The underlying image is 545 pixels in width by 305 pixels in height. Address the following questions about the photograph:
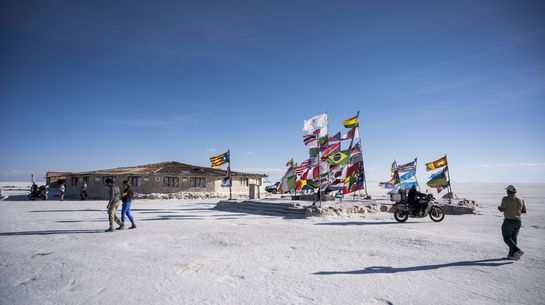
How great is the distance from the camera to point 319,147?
66.4 feet

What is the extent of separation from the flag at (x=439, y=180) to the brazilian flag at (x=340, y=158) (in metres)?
8.61

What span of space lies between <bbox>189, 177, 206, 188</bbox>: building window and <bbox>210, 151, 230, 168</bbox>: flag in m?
11.9

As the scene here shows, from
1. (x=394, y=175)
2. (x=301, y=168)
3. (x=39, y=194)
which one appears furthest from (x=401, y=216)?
(x=39, y=194)

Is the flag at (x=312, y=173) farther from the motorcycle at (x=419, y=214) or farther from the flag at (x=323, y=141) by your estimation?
the motorcycle at (x=419, y=214)

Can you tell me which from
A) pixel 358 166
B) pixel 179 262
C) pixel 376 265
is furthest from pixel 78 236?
pixel 358 166

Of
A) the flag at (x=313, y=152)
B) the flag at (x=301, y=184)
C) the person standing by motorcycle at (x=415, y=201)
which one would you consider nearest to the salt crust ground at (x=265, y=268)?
the person standing by motorcycle at (x=415, y=201)

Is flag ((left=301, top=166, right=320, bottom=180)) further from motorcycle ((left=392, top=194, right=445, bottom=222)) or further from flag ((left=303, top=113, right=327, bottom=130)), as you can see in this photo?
motorcycle ((left=392, top=194, right=445, bottom=222))

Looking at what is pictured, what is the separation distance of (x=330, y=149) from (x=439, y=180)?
1057cm

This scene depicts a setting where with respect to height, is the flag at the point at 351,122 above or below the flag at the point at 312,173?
above

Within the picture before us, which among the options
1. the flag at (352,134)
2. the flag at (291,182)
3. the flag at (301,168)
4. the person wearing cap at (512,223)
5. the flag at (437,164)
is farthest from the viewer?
the flag at (291,182)

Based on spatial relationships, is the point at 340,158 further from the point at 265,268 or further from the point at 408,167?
the point at 265,268

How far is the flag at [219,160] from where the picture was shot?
25.0 metres

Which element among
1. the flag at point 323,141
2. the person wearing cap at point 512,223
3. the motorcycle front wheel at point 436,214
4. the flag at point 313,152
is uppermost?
the flag at point 323,141

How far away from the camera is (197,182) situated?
118 feet
